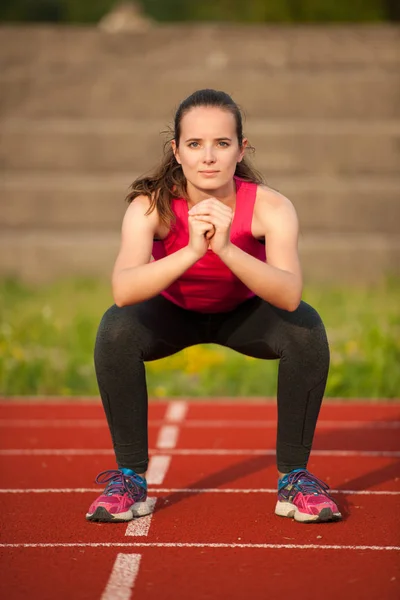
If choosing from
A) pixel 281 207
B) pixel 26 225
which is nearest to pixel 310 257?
pixel 26 225

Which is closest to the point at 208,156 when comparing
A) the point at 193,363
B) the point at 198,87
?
the point at 193,363

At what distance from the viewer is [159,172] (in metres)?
3.42

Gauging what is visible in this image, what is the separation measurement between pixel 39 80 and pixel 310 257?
4.65 m

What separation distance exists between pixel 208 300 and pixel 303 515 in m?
0.74

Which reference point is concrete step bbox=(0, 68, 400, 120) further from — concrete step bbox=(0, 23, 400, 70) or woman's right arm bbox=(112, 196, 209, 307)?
woman's right arm bbox=(112, 196, 209, 307)

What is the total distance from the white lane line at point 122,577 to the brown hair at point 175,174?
1046 mm

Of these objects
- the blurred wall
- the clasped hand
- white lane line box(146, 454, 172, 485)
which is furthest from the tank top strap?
the blurred wall

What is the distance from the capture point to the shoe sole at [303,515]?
3.17 meters

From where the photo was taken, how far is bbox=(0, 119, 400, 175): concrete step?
12.1 metres

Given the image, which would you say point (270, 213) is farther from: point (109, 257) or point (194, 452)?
point (109, 257)

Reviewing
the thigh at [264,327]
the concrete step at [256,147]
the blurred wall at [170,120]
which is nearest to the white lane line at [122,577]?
the thigh at [264,327]

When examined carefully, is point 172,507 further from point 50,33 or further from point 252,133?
point 50,33

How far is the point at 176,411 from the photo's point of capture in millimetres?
5531

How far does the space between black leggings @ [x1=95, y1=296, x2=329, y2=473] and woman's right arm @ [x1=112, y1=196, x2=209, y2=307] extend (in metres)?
0.12
